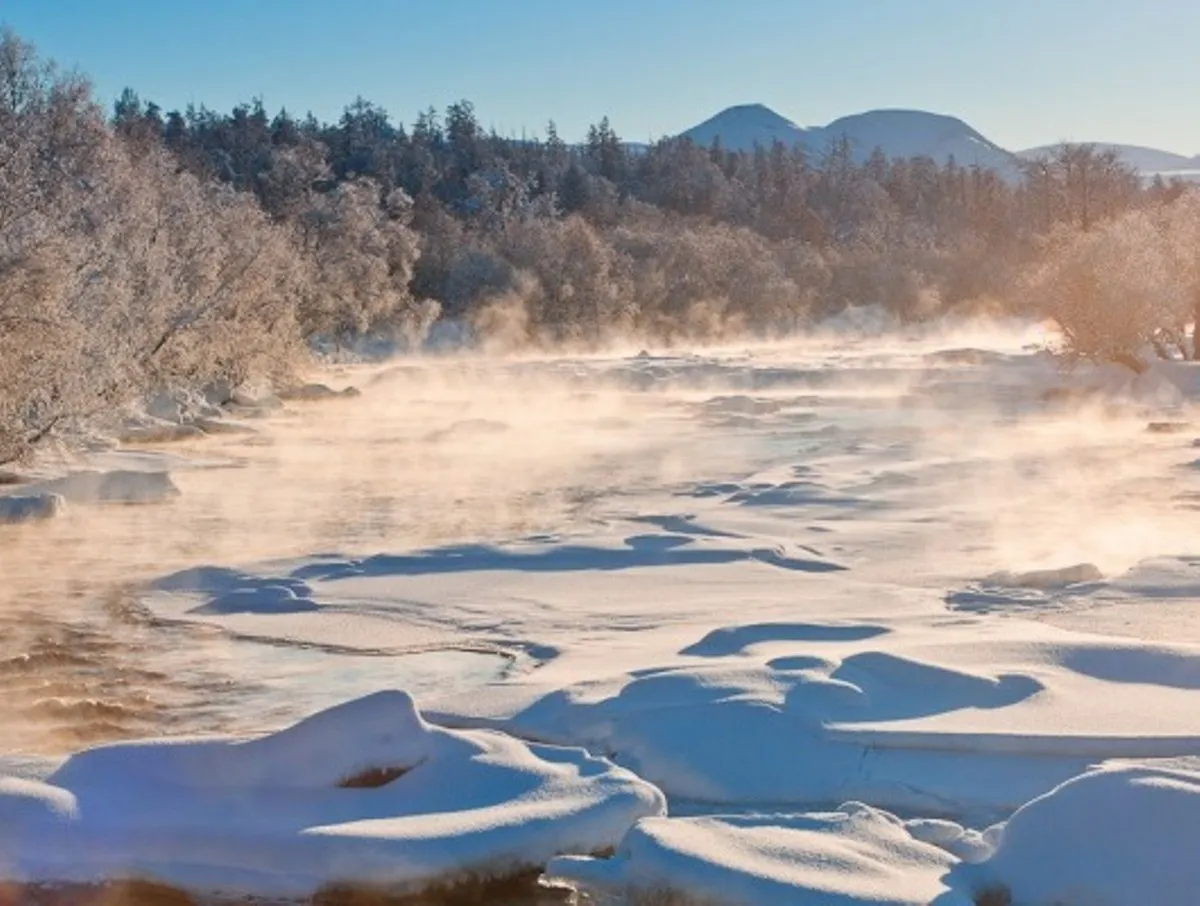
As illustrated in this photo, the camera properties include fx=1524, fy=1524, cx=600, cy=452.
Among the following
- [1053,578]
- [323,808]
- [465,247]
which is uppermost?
[465,247]

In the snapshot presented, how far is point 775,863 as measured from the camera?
17.1ft

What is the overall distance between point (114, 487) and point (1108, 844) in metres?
14.8

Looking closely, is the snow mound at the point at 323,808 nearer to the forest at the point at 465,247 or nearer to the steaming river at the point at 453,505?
the steaming river at the point at 453,505

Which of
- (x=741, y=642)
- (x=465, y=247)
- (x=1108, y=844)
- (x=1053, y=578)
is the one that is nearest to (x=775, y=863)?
(x=1108, y=844)

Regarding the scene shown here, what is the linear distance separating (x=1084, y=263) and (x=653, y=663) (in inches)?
1112

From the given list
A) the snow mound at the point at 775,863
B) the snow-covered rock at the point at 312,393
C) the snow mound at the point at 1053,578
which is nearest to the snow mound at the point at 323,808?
the snow mound at the point at 775,863

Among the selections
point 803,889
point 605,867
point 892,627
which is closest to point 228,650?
point 892,627

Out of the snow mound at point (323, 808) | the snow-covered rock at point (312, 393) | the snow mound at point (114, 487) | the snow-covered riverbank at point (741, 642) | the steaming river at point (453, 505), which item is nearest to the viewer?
the snow-covered riverbank at point (741, 642)

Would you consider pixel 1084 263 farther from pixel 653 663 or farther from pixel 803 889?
pixel 803 889

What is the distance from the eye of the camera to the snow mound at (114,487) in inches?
692

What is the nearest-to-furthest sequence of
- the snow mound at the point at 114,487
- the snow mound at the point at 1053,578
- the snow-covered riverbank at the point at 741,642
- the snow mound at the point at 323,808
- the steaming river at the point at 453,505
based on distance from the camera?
the snow-covered riverbank at the point at 741,642 < the snow mound at the point at 323,808 < the steaming river at the point at 453,505 < the snow mound at the point at 1053,578 < the snow mound at the point at 114,487

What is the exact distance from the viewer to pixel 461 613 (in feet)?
35.1

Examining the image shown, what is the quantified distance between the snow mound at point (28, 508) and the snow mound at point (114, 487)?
1.31 metres

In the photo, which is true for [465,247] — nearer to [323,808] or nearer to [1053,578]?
[1053,578]
